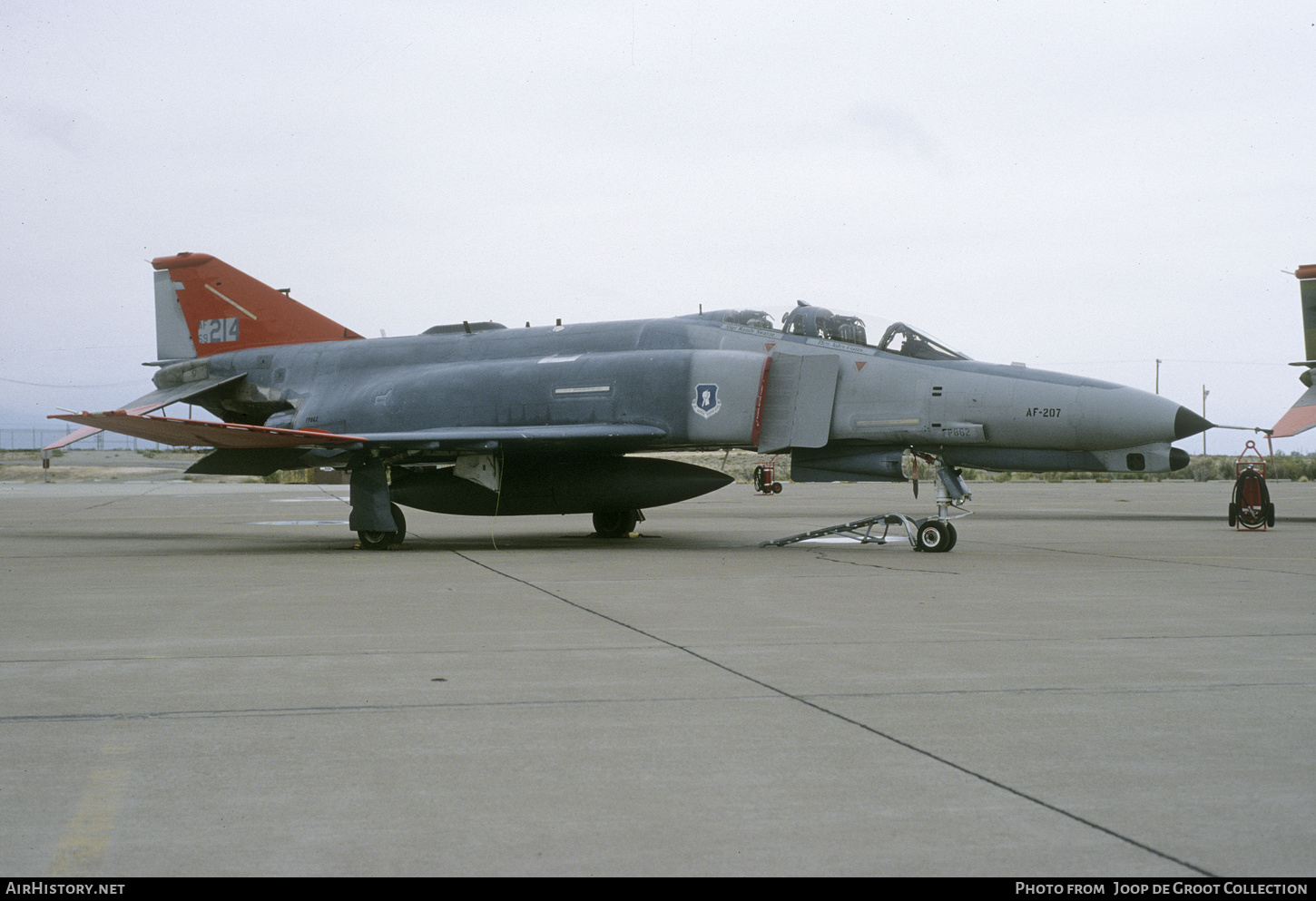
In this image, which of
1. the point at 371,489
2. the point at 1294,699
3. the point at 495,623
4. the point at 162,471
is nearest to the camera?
the point at 1294,699

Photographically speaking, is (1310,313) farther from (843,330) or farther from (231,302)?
(231,302)

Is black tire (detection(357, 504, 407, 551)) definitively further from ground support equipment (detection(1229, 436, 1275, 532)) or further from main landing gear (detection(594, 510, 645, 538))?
ground support equipment (detection(1229, 436, 1275, 532))

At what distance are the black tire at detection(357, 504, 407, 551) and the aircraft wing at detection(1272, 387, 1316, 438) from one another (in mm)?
13879

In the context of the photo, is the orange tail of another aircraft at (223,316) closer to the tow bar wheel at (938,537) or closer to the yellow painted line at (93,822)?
the tow bar wheel at (938,537)

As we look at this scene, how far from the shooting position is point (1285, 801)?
10.9 feet

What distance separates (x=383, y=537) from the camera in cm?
1397

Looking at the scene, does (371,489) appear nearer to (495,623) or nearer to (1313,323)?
(495,623)

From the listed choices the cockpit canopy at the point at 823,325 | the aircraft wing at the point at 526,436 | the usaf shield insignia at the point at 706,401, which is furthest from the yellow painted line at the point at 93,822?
the cockpit canopy at the point at 823,325

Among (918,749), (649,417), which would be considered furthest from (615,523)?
(918,749)

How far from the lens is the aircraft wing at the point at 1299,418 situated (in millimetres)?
18641

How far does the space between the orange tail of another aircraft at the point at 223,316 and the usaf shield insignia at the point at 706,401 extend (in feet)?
21.2

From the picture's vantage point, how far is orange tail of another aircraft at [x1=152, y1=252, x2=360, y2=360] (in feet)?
57.7

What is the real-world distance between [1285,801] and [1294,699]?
158 cm
